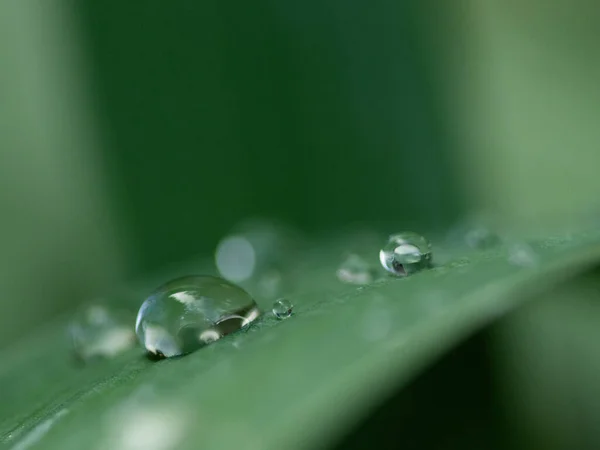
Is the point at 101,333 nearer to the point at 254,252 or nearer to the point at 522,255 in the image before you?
the point at 254,252

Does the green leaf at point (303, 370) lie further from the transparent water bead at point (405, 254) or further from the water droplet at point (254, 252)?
the water droplet at point (254, 252)

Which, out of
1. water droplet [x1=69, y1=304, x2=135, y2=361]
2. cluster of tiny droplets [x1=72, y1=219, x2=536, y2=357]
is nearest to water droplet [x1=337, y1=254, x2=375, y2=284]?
cluster of tiny droplets [x1=72, y1=219, x2=536, y2=357]

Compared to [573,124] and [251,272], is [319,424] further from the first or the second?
[573,124]

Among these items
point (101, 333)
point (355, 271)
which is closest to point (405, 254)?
point (355, 271)

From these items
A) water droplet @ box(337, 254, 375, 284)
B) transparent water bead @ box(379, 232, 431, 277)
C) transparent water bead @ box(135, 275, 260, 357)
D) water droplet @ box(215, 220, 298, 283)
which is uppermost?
transparent water bead @ box(135, 275, 260, 357)

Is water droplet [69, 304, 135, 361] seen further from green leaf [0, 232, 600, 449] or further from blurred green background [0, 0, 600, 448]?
blurred green background [0, 0, 600, 448]

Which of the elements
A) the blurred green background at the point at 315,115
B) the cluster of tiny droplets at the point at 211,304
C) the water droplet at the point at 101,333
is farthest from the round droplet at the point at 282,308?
the blurred green background at the point at 315,115
